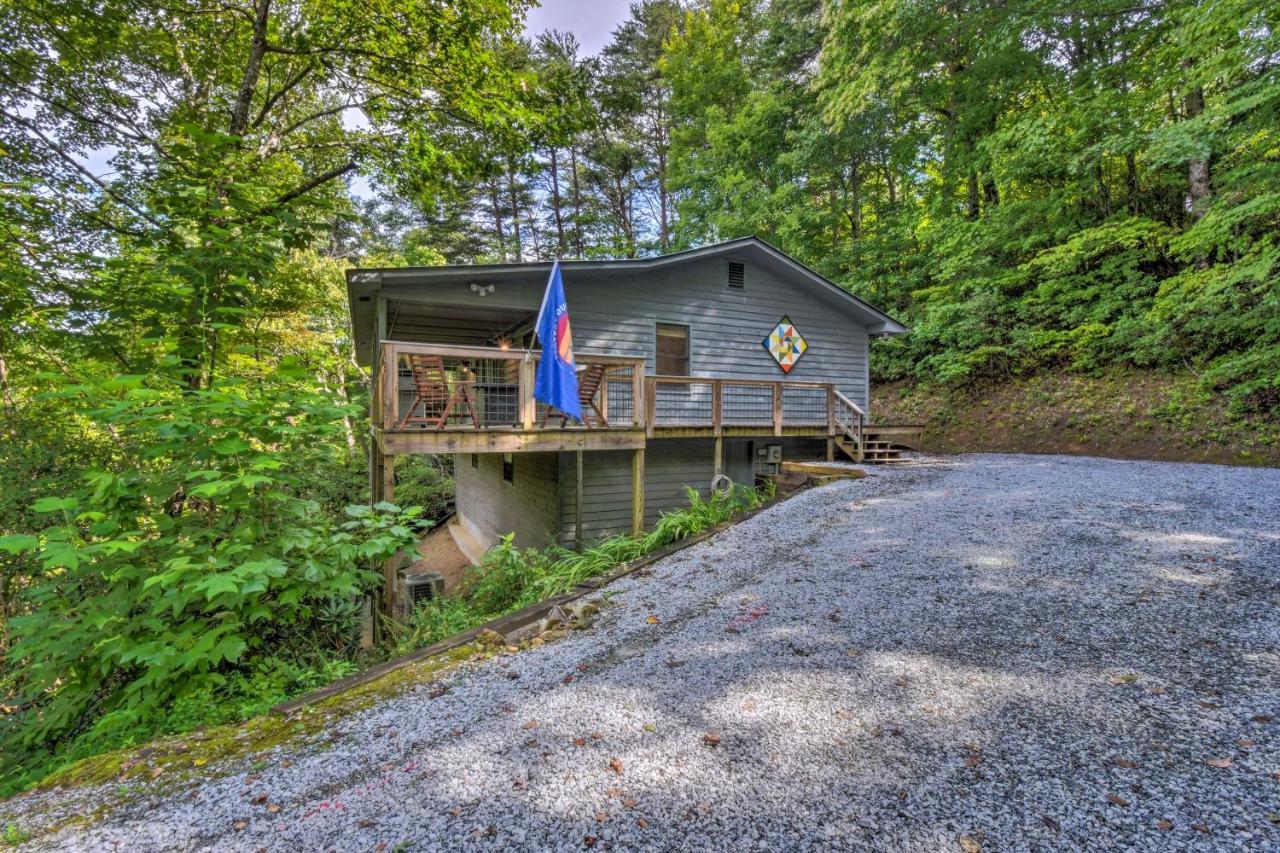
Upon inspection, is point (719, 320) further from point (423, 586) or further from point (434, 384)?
point (423, 586)

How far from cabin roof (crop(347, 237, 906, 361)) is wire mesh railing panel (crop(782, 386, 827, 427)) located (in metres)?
2.06

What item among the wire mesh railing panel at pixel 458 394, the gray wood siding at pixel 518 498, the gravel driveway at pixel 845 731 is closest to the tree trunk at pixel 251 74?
the wire mesh railing panel at pixel 458 394

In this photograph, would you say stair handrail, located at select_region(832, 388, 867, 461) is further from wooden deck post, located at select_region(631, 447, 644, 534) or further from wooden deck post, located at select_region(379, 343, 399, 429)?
wooden deck post, located at select_region(379, 343, 399, 429)

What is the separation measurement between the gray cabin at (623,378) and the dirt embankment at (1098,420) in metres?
3.89

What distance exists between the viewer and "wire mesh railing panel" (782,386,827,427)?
10.0 metres

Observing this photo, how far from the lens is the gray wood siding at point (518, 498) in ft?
25.9

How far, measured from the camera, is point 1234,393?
8.64m

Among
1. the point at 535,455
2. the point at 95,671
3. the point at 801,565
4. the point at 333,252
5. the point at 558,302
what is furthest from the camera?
the point at 333,252

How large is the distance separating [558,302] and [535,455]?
3658 millimetres

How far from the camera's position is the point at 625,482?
27.0ft

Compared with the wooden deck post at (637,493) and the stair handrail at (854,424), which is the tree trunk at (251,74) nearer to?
the wooden deck post at (637,493)

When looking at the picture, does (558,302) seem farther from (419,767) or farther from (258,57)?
(258,57)

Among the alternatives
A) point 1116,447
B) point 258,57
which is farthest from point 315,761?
point 1116,447

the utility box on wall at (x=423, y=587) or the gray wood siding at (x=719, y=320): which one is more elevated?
the gray wood siding at (x=719, y=320)
